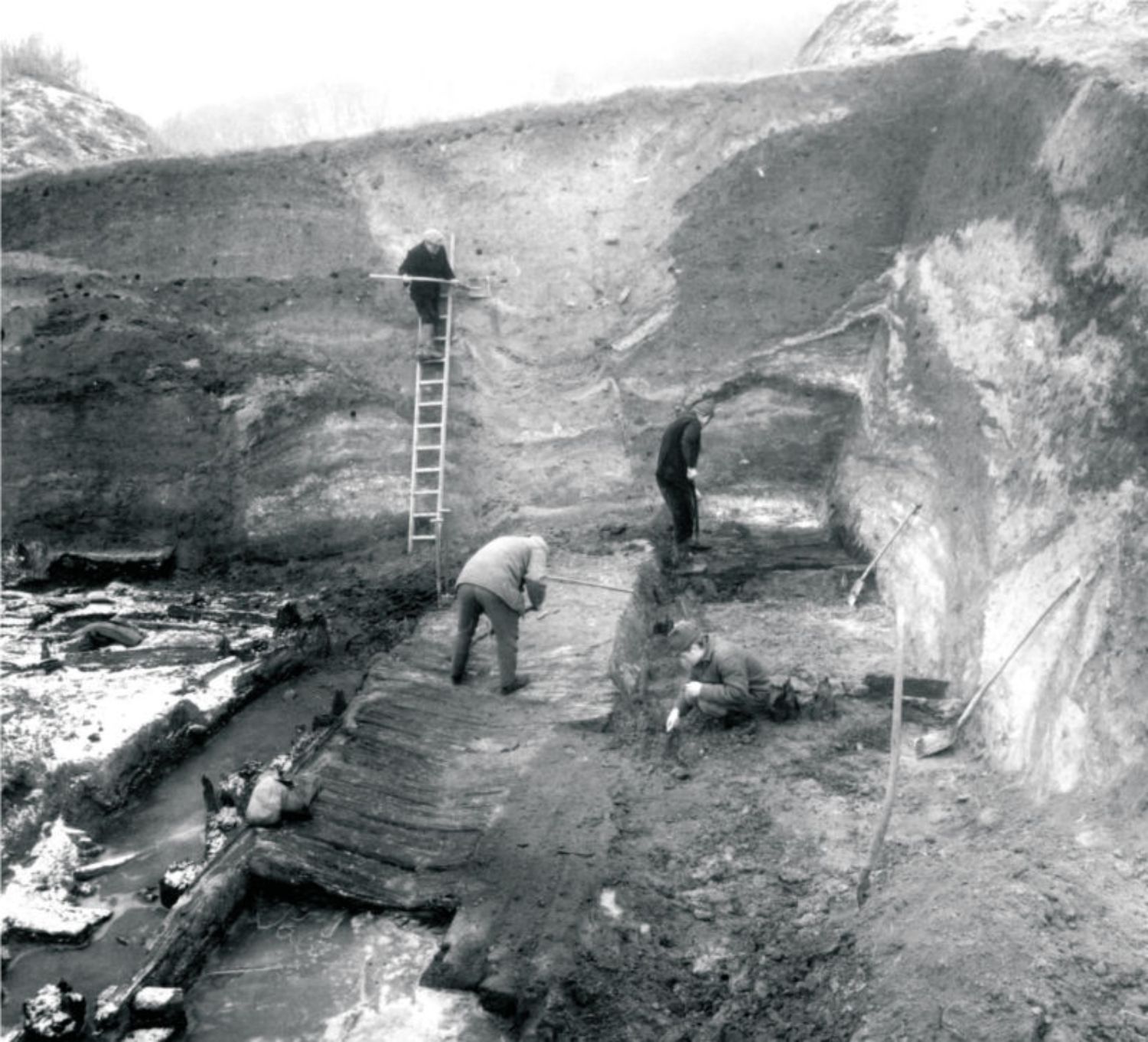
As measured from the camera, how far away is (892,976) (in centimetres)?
501

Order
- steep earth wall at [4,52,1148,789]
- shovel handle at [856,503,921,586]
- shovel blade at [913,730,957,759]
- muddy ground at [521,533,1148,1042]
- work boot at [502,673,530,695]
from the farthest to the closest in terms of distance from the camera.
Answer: steep earth wall at [4,52,1148,789]
shovel handle at [856,503,921,586]
work boot at [502,673,530,695]
shovel blade at [913,730,957,759]
muddy ground at [521,533,1148,1042]

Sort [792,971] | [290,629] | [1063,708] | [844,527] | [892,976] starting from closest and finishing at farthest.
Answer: [892,976] < [792,971] < [1063,708] < [290,629] < [844,527]

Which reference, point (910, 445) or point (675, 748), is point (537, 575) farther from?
point (910, 445)

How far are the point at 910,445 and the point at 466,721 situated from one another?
5.77m

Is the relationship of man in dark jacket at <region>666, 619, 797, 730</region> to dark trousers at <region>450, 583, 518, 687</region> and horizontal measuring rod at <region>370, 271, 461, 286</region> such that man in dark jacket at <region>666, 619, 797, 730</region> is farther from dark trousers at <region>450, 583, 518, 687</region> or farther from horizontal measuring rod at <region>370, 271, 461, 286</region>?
horizontal measuring rod at <region>370, 271, 461, 286</region>

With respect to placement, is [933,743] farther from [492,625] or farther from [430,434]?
[430,434]

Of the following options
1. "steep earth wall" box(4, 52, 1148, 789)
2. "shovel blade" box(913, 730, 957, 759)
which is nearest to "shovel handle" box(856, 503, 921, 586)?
"steep earth wall" box(4, 52, 1148, 789)

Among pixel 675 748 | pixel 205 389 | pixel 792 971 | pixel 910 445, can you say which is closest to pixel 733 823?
pixel 675 748

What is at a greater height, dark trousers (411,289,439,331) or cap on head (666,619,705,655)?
dark trousers (411,289,439,331)

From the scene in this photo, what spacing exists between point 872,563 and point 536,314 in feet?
18.3

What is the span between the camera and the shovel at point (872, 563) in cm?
1038

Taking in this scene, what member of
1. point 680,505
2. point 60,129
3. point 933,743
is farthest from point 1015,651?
point 60,129

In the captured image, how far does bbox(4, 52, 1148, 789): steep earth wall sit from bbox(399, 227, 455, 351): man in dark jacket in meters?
0.48

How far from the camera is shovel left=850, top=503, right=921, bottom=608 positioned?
10.4 metres
